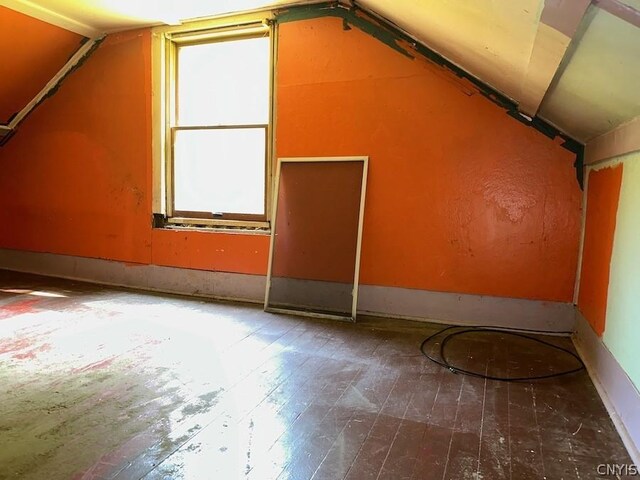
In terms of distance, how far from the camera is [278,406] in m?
2.28

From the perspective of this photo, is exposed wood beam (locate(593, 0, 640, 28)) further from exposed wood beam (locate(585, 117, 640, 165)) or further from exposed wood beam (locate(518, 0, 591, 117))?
exposed wood beam (locate(585, 117, 640, 165))

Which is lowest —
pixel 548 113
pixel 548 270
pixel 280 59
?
pixel 548 270

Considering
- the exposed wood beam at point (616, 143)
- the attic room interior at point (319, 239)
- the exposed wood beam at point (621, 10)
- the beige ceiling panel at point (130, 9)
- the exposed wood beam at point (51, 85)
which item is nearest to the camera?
the exposed wood beam at point (621, 10)

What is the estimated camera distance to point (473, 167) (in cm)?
363

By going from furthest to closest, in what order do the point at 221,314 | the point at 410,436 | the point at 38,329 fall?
1. the point at 221,314
2. the point at 38,329
3. the point at 410,436

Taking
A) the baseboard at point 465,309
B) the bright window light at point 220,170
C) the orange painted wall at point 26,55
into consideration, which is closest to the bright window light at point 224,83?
the bright window light at point 220,170

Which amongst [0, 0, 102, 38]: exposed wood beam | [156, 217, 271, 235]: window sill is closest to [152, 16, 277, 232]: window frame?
[156, 217, 271, 235]: window sill

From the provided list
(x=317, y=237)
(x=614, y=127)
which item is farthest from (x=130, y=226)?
(x=614, y=127)

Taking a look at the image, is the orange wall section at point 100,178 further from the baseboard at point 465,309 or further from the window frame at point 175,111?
the baseboard at point 465,309

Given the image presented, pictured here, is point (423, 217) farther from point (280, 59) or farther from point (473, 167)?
point (280, 59)

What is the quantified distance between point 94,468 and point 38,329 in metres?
2.08

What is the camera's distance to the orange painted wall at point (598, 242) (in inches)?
103

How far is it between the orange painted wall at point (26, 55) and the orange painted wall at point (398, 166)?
1.28ft

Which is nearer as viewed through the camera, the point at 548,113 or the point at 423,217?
the point at 548,113
